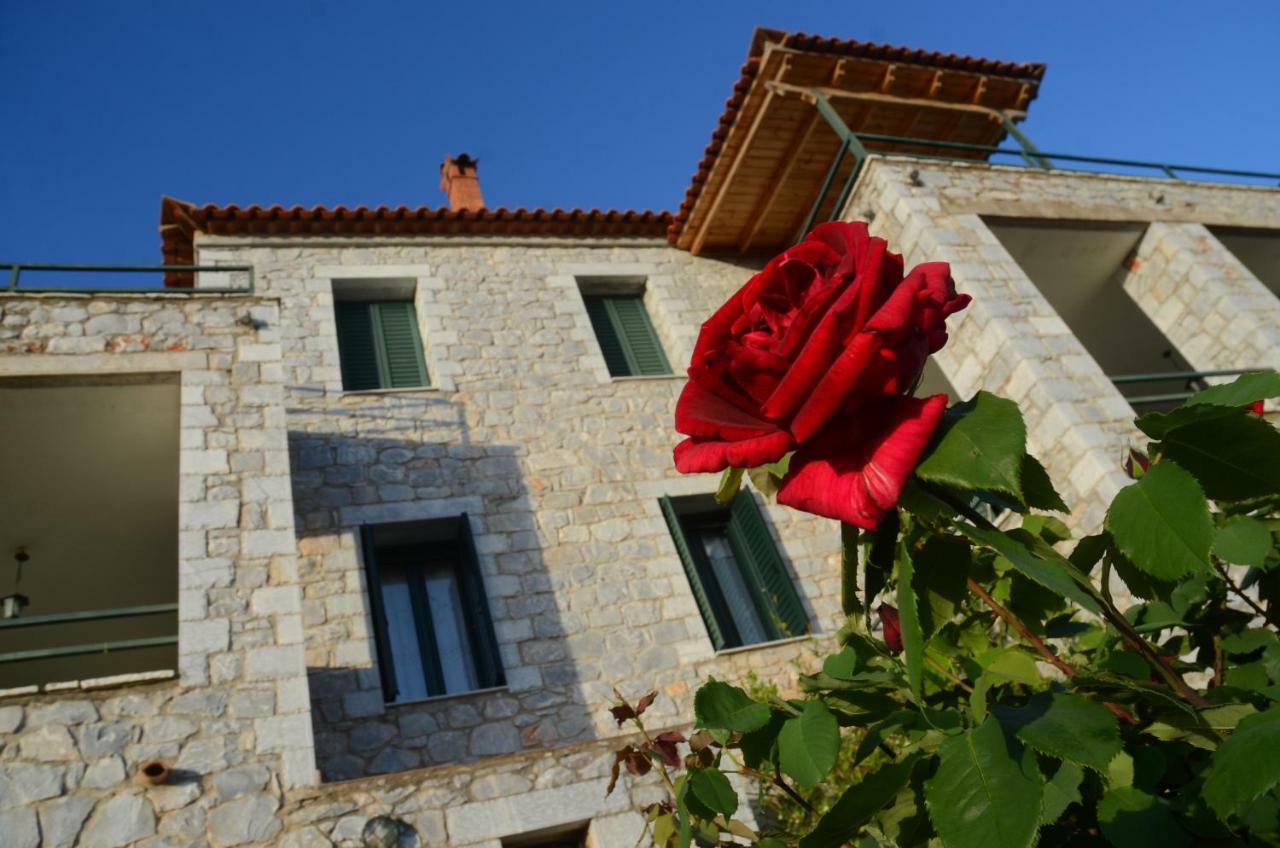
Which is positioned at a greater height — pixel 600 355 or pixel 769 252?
pixel 769 252

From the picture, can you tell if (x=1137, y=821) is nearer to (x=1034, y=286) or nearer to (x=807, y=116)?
(x=1034, y=286)

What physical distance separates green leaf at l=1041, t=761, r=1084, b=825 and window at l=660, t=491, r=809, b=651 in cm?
649

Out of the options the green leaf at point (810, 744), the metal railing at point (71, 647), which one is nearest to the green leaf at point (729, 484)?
the green leaf at point (810, 744)

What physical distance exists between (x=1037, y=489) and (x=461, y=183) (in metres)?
12.3

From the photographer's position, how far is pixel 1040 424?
23.9 feet

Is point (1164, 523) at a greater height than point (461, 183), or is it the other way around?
point (461, 183)

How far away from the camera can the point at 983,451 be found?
91 cm

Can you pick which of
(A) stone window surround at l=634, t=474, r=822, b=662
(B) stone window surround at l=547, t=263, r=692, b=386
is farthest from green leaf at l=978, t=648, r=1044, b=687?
(B) stone window surround at l=547, t=263, r=692, b=386

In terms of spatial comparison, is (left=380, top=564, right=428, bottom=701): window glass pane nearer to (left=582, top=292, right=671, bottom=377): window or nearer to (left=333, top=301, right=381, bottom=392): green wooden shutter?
(left=333, top=301, right=381, bottom=392): green wooden shutter

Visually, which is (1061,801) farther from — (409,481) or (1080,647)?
(409,481)

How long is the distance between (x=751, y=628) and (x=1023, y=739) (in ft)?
23.9

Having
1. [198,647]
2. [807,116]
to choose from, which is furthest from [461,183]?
[198,647]

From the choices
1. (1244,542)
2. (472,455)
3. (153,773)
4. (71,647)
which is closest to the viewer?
(1244,542)

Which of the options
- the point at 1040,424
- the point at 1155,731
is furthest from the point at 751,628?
the point at 1155,731
